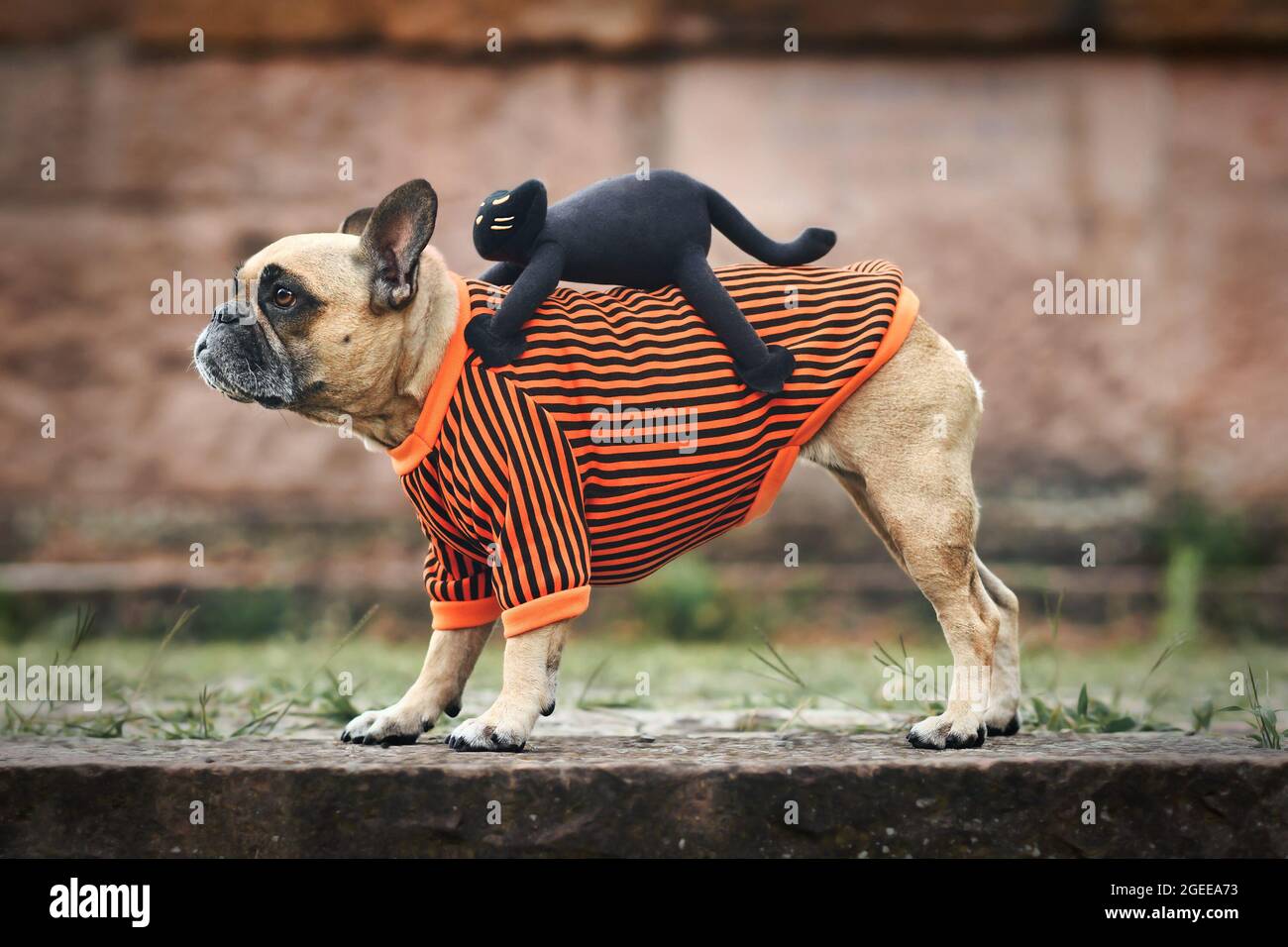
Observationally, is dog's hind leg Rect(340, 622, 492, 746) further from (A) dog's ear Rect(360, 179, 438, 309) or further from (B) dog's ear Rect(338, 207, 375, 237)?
(B) dog's ear Rect(338, 207, 375, 237)

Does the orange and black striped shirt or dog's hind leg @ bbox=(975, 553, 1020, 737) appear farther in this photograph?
dog's hind leg @ bbox=(975, 553, 1020, 737)

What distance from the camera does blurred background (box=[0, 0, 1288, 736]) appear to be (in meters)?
8.00

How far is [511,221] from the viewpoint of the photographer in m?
3.89

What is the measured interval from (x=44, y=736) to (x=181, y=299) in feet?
13.3

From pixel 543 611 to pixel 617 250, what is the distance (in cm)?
110

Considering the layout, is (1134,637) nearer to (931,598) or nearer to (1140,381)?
(1140,381)

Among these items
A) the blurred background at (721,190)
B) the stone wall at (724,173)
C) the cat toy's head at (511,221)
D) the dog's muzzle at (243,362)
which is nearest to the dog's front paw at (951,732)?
the cat toy's head at (511,221)

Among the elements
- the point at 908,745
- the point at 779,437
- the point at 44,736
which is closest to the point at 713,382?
the point at 779,437

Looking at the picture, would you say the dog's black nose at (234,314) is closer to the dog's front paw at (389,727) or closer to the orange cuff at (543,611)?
the orange cuff at (543,611)

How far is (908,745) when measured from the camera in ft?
13.1

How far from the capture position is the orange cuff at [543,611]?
3.72 meters

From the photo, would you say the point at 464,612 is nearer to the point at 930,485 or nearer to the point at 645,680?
the point at 930,485

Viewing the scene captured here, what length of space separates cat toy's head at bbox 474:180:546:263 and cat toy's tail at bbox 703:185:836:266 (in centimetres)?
60

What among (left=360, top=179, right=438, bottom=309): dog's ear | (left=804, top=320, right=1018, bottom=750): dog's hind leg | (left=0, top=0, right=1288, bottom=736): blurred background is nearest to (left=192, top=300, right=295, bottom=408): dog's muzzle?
(left=360, top=179, right=438, bottom=309): dog's ear
